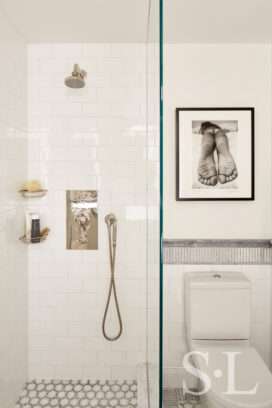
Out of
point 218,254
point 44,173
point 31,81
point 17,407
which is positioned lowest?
point 17,407

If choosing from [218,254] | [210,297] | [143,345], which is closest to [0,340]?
[143,345]

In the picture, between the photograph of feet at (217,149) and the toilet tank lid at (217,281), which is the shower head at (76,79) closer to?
the photograph of feet at (217,149)

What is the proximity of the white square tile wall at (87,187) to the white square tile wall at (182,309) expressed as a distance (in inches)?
7.8

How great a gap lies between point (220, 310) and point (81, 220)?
110 cm

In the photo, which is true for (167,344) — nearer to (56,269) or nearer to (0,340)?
(56,269)

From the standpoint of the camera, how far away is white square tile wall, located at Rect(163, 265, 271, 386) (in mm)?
1957

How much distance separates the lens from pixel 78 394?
186 centimetres

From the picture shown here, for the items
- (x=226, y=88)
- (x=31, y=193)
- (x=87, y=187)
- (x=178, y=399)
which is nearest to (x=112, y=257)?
(x=87, y=187)

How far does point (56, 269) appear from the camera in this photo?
199cm

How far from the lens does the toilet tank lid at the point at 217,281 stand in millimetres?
1759

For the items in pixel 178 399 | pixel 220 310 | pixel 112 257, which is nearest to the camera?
pixel 220 310

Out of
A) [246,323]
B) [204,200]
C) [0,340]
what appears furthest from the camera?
[204,200]

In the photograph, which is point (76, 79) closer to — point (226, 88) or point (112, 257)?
point (226, 88)

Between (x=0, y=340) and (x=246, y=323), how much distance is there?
4.88ft
